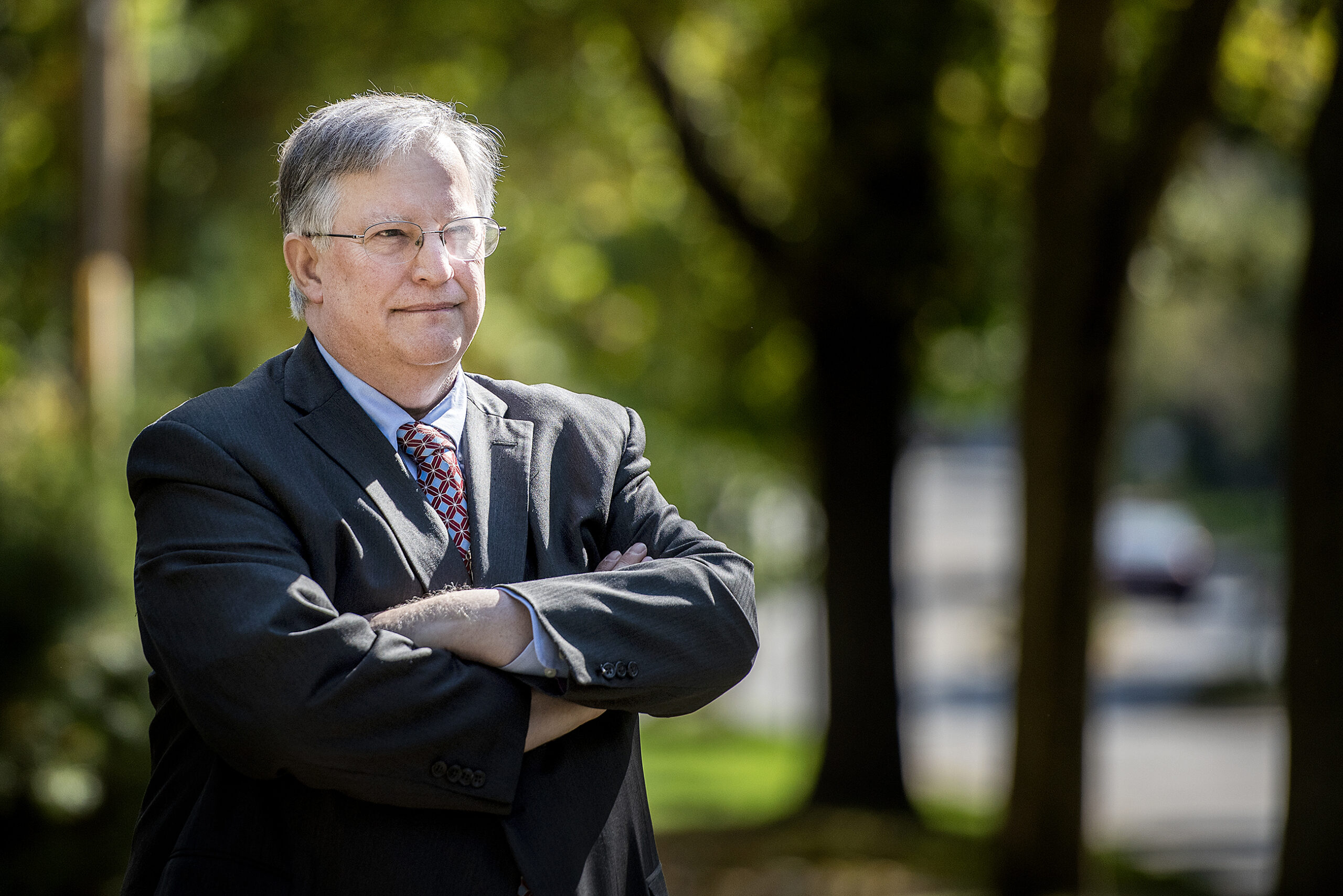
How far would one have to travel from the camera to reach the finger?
7.58 ft

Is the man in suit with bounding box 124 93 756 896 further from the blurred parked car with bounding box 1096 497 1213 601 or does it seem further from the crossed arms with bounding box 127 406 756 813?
the blurred parked car with bounding box 1096 497 1213 601

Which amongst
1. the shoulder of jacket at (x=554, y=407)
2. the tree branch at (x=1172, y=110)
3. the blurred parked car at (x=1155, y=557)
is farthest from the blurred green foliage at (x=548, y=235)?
the blurred parked car at (x=1155, y=557)

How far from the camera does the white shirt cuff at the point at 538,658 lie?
6.73 feet

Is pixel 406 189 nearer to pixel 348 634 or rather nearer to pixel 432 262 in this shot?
pixel 432 262

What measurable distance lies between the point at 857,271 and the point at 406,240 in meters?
6.58

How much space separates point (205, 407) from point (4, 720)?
15.4ft

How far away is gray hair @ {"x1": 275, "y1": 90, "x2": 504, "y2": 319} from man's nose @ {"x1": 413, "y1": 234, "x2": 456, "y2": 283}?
127 millimetres

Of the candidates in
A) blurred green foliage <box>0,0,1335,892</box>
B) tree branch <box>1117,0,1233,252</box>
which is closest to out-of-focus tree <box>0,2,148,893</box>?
blurred green foliage <box>0,0,1335,892</box>

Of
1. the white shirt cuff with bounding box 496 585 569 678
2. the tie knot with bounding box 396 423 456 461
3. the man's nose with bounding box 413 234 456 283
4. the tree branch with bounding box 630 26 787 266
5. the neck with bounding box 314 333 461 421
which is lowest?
the white shirt cuff with bounding box 496 585 569 678

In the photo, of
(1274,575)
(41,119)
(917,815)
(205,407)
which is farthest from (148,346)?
(1274,575)

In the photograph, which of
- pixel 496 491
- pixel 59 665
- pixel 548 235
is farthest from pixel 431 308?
pixel 548 235

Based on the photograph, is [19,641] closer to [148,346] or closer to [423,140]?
[423,140]

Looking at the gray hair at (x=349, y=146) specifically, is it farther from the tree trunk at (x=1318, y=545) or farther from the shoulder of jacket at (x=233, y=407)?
the tree trunk at (x=1318, y=545)

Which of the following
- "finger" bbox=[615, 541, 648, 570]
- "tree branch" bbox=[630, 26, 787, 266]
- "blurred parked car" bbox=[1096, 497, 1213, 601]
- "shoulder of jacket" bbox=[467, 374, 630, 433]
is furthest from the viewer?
"blurred parked car" bbox=[1096, 497, 1213, 601]
